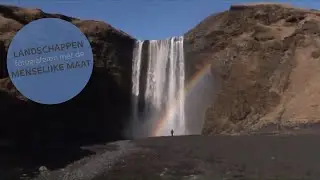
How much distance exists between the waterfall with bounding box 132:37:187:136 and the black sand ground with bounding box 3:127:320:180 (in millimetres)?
24866

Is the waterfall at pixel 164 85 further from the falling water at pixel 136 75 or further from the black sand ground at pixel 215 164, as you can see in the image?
the black sand ground at pixel 215 164

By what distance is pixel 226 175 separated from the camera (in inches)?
718

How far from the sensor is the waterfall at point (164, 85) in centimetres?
5597

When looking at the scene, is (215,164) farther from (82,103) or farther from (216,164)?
(82,103)

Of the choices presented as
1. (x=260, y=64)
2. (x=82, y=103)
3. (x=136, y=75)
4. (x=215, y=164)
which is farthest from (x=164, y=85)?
(x=215, y=164)

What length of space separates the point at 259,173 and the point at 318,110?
86.4 ft

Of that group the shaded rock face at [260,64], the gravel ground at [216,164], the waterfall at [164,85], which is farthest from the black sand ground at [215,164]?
the waterfall at [164,85]

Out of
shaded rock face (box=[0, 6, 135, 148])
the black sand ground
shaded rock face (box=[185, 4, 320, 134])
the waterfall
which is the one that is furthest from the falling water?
the black sand ground

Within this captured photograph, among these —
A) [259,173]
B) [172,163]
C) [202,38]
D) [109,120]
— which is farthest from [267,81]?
[259,173]

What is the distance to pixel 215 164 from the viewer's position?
867 inches

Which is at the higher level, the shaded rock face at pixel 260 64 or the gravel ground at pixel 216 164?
the shaded rock face at pixel 260 64

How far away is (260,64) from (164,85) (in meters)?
13.5

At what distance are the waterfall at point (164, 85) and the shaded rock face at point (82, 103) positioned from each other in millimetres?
2480

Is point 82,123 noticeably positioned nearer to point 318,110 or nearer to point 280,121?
point 280,121
